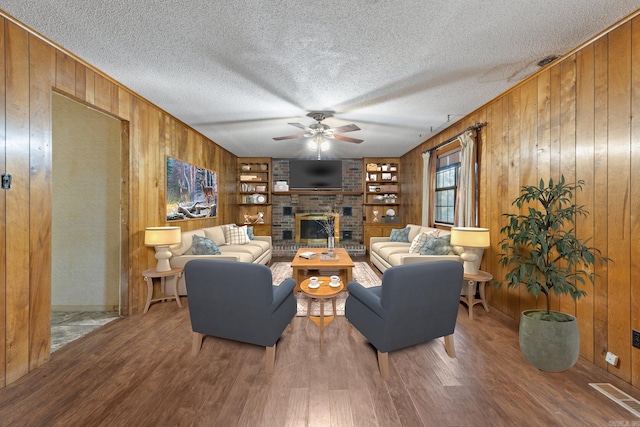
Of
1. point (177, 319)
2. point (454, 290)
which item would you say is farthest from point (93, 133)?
point (454, 290)

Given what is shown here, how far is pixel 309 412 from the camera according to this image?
1649mm

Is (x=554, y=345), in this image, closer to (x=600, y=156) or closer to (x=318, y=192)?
(x=600, y=156)

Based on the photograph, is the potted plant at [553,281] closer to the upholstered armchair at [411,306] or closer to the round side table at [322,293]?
the upholstered armchair at [411,306]

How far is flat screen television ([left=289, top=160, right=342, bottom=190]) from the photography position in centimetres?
725

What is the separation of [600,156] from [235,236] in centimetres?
518

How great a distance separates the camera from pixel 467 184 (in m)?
3.95

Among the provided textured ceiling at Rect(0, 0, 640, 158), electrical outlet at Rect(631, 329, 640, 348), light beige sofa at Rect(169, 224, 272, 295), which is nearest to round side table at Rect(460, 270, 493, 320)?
electrical outlet at Rect(631, 329, 640, 348)

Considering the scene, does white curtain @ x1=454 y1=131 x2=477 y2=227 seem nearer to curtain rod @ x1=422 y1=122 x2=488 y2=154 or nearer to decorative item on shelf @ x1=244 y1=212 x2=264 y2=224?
curtain rod @ x1=422 y1=122 x2=488 y2=154

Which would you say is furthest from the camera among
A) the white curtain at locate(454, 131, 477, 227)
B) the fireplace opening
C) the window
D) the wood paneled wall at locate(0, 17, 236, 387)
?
the fireplace opening

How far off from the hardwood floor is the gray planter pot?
0.09m

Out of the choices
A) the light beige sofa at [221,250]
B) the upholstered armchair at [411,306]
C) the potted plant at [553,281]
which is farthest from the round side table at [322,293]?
the potted plant at [553,281]

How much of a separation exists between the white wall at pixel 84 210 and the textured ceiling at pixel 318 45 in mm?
871

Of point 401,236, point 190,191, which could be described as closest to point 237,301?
point 190,191

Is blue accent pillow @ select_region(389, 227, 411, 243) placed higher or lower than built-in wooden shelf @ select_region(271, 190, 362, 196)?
lower
